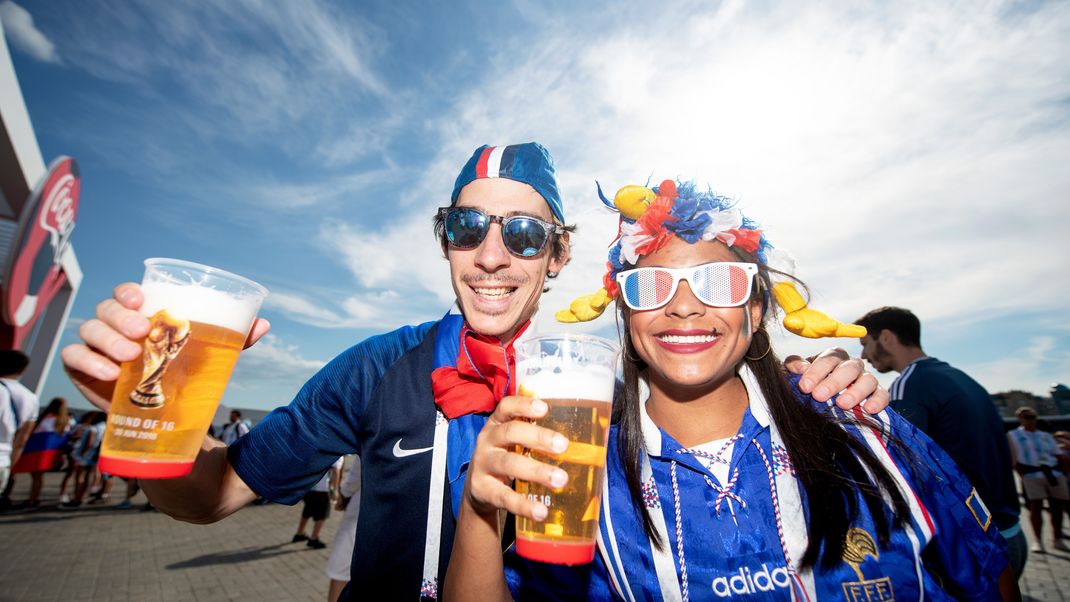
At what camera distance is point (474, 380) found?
214 centimetres

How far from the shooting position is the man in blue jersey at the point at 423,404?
1.97m

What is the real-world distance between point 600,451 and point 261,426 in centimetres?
167

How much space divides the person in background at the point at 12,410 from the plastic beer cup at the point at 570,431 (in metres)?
8.35

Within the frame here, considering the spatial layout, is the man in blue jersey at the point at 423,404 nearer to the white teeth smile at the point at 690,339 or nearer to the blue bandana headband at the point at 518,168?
the blue bandana headband at the point at 518,168

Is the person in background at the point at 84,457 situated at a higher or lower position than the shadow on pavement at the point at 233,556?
higher

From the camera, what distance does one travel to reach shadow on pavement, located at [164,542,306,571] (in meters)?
Result: 7.58

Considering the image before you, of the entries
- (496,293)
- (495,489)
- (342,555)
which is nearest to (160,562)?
(342,555)

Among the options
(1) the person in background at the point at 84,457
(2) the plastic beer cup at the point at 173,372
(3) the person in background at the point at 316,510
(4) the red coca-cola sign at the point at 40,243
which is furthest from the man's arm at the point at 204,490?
(4) the red coca-cola sign at the point at 40,243

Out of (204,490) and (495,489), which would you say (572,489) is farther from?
(204,490)

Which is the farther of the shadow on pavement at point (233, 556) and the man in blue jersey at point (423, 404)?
the shadow on pavement at point (233, 556)

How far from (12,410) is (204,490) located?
7.42 meters

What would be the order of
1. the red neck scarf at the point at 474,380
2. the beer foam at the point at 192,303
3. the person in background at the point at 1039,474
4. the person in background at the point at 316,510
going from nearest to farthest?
the beer foam at the point at 192,303 < the red neck scarf at the point at 474,380 < the person in background at the point at 1039,474 < the person in background at the point at 316,510

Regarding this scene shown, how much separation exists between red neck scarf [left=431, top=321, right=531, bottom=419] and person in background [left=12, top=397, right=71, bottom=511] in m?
14.2

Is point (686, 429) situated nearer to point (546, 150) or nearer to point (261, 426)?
point (546, 150)
